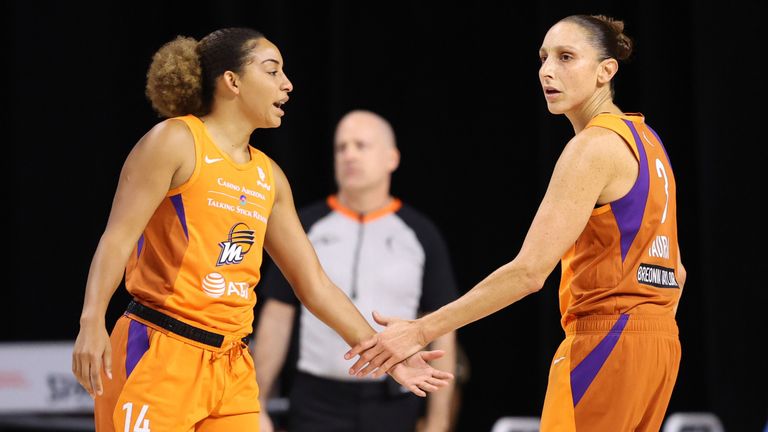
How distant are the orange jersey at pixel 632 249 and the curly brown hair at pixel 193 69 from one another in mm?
918

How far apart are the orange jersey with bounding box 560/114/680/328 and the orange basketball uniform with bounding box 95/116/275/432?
0.82 metres

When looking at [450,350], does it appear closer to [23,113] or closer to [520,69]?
[520,69]

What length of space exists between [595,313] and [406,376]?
2.00 feet

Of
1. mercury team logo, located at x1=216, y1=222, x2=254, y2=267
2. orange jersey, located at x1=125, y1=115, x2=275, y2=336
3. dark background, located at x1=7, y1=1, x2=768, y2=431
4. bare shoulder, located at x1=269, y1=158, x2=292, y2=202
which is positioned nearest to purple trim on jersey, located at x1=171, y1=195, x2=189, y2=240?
orange jersey, located at x1=125, y1=115, x2=275, y2=336

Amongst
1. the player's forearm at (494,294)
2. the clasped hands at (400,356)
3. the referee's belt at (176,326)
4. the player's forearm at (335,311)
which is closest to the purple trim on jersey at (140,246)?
the referee's belt at (176,326)

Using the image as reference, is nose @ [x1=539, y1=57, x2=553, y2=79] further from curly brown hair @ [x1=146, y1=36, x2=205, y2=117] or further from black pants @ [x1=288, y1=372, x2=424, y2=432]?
black pants @ [x1=288, y1=372, x2=424, y2=432]

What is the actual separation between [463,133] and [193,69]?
8.21ft

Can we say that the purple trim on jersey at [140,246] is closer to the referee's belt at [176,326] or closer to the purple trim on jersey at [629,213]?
the referee's belt at [176,326]

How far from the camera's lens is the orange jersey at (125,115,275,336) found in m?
2.66

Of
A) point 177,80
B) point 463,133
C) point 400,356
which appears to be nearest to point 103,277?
point 177,80

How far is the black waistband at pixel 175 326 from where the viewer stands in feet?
8.70

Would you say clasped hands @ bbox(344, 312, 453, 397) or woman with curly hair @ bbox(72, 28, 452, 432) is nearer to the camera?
woman with curly hair @ bbox(72, 28, 452, 432)

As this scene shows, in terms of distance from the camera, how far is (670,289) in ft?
8.96

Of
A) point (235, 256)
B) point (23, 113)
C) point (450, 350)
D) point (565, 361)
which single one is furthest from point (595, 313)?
point (23, 113)
